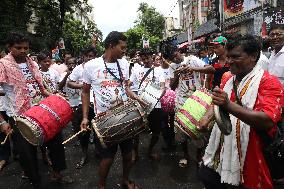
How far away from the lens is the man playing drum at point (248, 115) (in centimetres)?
230

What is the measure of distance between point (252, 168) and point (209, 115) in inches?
27.6

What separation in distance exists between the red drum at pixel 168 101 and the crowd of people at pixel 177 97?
88 millimetres

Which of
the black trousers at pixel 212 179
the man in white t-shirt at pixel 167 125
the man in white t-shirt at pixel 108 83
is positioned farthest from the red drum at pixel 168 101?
the black trousers at pixel 212 179

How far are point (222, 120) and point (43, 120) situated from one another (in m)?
2.36

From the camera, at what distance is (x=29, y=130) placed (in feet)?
12.9

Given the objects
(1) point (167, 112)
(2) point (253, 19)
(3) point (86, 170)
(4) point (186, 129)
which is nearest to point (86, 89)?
(4) point (186, 129)

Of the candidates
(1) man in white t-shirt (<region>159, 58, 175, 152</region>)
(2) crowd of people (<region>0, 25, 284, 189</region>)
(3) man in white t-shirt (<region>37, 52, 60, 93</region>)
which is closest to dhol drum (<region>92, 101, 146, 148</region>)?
(2) crowd of people (<region>0, 25, 284, 189</region>)

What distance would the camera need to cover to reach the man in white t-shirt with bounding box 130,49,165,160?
20.3ft

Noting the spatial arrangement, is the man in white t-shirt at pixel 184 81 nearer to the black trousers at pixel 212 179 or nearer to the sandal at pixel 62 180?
the sandal at pixel 62 180

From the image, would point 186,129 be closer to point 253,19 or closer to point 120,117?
point 120,117

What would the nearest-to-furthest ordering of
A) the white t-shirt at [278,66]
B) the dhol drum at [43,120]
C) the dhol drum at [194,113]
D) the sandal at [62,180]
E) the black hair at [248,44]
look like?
the black hair at [248,44], the dhol drum at [194,113], the dhol drum at [43,120], the white t-shirt at [278,66], the sandal at [62,180]

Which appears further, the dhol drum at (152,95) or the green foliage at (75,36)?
the green foliage at (75,36)

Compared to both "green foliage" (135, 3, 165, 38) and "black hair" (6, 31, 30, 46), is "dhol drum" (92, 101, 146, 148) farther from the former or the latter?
"green foliage" (135, 3, 165, 38)

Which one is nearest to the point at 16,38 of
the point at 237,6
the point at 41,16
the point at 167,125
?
the point at 167,125
